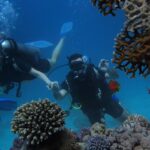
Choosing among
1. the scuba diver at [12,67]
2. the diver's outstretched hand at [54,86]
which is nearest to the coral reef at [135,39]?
the diver's outstretched hand at [54,86]

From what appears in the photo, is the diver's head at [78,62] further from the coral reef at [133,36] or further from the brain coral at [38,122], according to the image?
the coral reef at [133,36]

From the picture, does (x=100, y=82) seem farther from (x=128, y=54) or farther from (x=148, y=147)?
(x=128, y=54)

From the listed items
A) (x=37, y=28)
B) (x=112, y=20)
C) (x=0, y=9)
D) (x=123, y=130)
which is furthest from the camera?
(x=112, y=20)

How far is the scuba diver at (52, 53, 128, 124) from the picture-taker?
1098 centimetres

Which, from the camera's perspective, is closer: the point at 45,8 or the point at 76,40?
the point at 45,8

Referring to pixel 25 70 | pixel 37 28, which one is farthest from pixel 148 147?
pixel 37 28

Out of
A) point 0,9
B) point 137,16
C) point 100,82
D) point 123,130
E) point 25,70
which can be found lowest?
point 123,130

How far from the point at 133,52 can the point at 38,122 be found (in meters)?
2.19

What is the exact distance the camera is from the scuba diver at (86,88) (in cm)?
1098

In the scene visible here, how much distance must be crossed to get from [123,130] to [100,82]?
17.8ft

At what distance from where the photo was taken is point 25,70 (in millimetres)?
11859

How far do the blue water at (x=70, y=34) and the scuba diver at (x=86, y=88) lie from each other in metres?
16.9

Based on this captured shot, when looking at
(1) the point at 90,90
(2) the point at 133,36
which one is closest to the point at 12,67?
(1) the point at 90,90

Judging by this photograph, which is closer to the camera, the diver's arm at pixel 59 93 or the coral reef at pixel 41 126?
the coral reef at pixel 41 126
